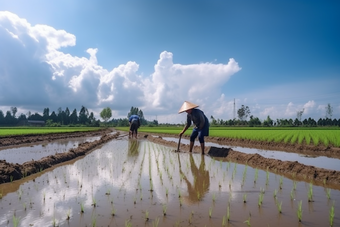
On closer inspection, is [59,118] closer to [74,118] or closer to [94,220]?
[74,118]

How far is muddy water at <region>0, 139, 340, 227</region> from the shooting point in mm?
2555

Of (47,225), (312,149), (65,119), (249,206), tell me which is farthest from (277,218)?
(65,119)

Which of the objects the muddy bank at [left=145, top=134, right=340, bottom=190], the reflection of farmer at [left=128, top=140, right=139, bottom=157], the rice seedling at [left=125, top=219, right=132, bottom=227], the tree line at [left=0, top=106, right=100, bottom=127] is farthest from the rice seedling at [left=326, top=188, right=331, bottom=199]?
the tree line at [left=0, top=106, right=100, bottom=127]

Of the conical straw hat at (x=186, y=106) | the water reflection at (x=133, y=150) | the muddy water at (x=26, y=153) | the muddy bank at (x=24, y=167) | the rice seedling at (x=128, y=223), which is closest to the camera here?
the rice seedling at (x=128, y=223)

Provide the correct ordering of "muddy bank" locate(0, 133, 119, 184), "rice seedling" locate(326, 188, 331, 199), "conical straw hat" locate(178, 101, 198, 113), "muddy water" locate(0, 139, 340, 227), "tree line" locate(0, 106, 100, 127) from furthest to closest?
"tree line" locate(0, 106, 100, 127), "conical straw hat" locate(178, 101, 198, 113), "muddy bank" locate(0, 133, 119, 184), "rice seedling" locate(326, 188, 331, 199), "muddy water" locate(0, 139, 340, 227)

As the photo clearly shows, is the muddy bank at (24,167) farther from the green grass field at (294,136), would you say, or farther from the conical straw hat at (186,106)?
the green grass field at (294,136)

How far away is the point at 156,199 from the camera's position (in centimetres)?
324

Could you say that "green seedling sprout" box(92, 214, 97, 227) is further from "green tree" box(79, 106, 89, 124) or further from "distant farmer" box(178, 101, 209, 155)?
"green tree" box(79, 106, 89, 124)

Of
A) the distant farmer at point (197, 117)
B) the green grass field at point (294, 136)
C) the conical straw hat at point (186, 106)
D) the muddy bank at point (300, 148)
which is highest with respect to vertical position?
the conical straw hat at point (186, 106)

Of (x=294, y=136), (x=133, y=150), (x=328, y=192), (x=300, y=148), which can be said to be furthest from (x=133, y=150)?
(x=294, y=136)

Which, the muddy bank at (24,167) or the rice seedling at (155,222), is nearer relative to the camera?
the rice seedling at (155,222)

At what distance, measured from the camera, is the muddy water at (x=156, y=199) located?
101 inches

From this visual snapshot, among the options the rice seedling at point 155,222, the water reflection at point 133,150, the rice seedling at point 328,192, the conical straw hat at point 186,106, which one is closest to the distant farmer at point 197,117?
the conical straw hat at point 186,106

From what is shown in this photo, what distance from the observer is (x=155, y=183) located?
13.4ft
